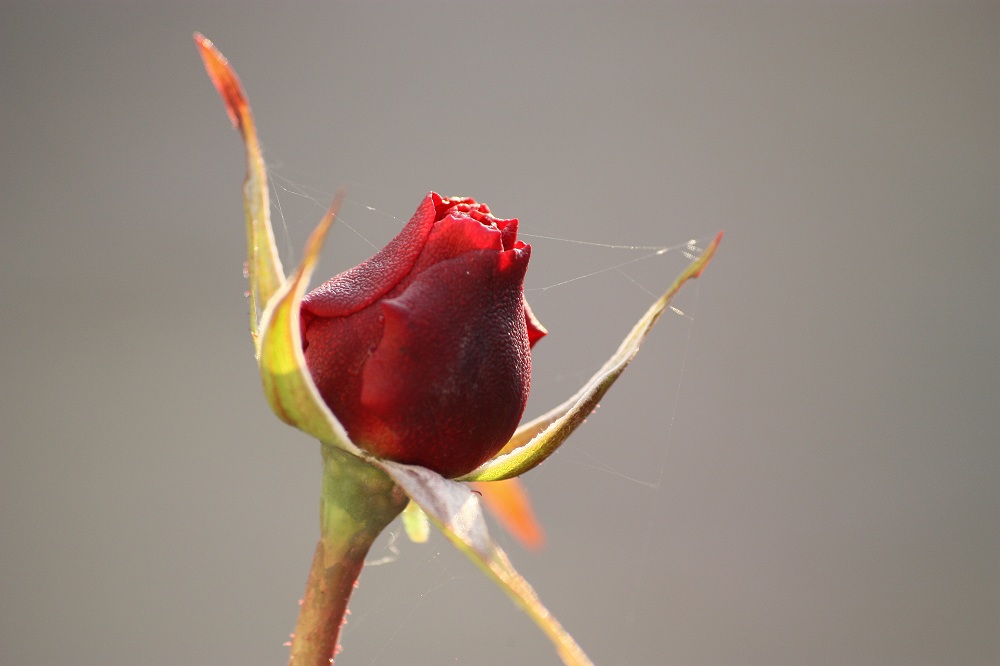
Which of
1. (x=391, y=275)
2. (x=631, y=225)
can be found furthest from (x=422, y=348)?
(x=631, y=225)

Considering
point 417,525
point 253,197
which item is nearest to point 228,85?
point 253,197

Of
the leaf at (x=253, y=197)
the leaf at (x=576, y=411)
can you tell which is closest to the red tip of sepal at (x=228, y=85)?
the leaf at (x=253, y=197)

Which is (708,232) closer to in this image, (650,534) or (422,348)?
(650,534)

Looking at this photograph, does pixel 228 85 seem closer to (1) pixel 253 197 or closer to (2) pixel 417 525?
(1) pixel 253 197

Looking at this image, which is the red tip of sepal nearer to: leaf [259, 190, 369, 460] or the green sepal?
leaf [259, 190, 369, 460]

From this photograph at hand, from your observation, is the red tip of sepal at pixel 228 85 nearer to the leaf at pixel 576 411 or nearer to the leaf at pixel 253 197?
the leaf at pixel 253 197

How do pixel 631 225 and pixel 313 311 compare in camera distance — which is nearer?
pixel 313 311
